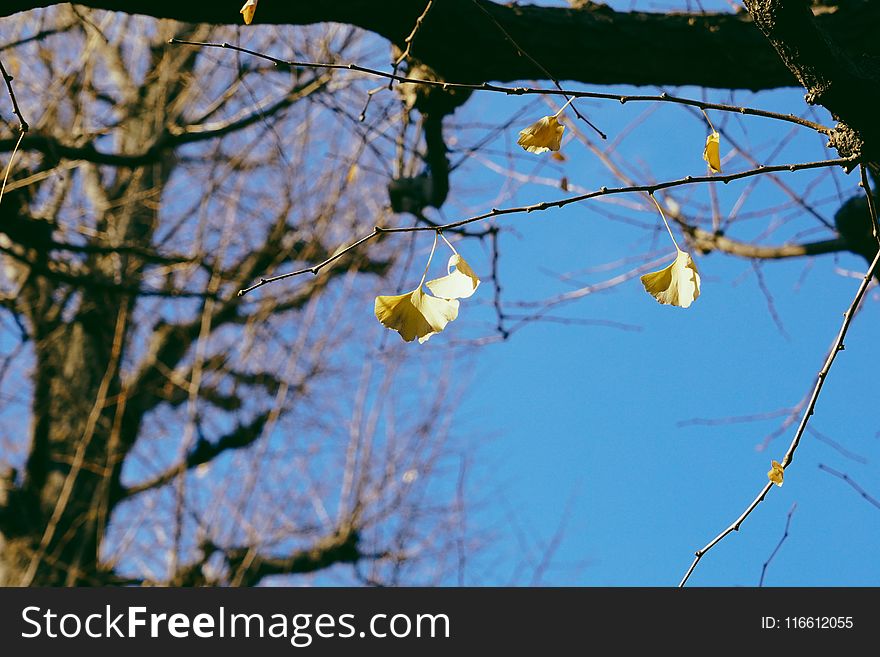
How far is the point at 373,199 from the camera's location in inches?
196

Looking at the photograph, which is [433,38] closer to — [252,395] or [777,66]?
[777,66]

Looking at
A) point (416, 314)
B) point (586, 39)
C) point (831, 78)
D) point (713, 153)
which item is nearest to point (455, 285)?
point (416, 314)

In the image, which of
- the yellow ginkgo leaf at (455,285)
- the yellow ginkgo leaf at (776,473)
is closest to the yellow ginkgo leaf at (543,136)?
the yellow ginkgo leaf at (455,285)

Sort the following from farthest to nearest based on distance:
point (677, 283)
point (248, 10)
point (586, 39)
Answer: point (586, 39), point (248, 10), point (677, 283)

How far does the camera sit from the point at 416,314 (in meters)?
1.00

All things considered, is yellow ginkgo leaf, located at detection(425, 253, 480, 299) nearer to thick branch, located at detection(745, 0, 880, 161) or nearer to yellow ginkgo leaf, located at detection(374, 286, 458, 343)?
yellow ginkgo leaf, located at detection(374, 286, 458, 343)

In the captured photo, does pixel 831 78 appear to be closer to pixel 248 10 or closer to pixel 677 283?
pixel 677 283

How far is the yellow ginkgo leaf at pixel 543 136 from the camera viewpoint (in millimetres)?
1045

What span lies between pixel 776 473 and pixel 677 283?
300mm

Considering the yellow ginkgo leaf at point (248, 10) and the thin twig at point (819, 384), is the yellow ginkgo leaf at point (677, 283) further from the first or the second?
the yellow ginkgo leaf at point (248, 10)

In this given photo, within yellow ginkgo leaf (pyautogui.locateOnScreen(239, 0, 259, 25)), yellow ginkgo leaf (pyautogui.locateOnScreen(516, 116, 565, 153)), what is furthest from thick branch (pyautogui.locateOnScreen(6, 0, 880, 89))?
yellow ginkgo leaf (pyautogui.locateOnScreen(516, 116, 565, 153))

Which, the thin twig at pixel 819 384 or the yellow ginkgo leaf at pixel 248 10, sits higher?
the yellow ginkgo leaf at pixel 248 10

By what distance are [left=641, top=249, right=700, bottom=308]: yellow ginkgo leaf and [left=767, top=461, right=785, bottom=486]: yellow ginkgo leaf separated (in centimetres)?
27

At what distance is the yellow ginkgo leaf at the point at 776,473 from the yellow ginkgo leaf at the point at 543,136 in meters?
0.52
